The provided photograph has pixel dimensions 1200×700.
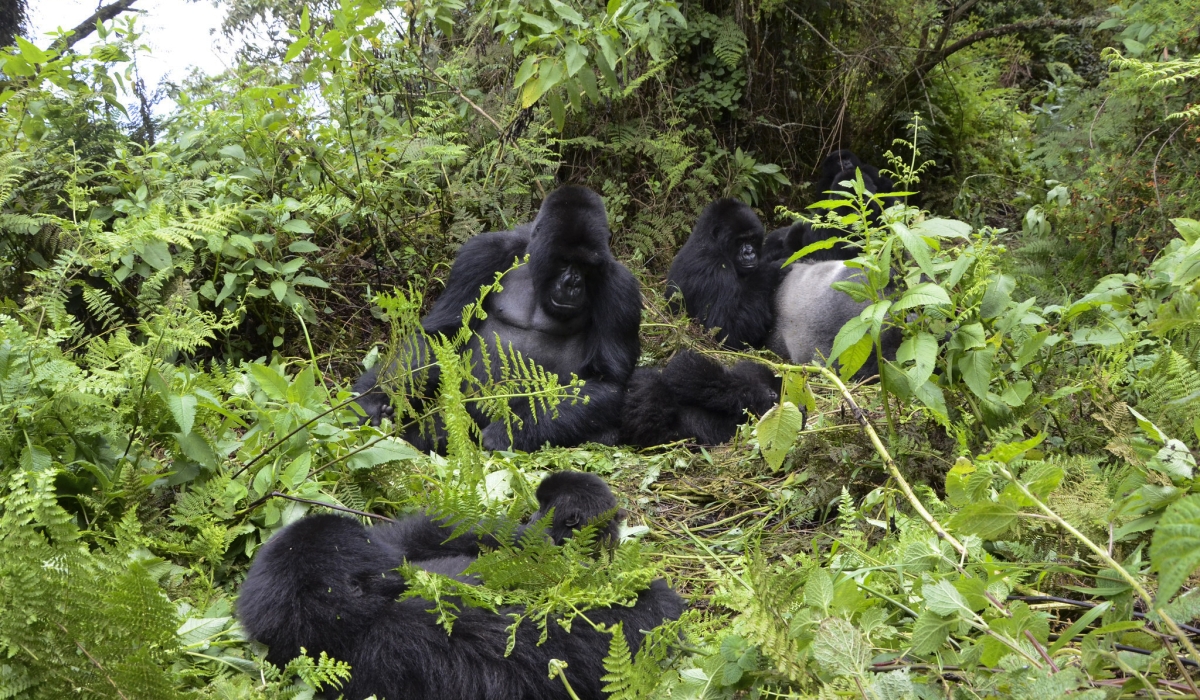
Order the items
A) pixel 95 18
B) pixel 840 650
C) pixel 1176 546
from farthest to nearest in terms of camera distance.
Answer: pixel 95 18 → pixel 840 650 → pixel 1176 546

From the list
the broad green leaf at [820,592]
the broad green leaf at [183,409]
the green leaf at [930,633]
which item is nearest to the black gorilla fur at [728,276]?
the broad green leaf at [183,409]

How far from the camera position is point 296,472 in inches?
99.9

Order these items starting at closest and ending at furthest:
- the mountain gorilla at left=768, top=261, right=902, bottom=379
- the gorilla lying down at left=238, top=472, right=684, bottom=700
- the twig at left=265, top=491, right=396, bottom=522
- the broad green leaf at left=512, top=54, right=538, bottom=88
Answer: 1. the gorilla lying down at left=238, top=472, right=684, bottom=700
2. the twig at left=265, top=491, right=396, bottom=522
3. the broad green leaf at left=512, top=54, right=538, bottom=88
4. the mountain gorilla at left=768, top=261, right=902, bottom=379

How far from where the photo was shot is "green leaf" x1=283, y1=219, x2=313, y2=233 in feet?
14.2

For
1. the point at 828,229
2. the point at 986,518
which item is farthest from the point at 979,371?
the point at 828,229

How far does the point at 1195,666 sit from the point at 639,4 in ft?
13.4

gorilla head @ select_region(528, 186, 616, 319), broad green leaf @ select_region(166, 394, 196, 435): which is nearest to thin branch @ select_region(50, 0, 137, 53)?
gorilla head @ select_region(528, 186, 616, 319)

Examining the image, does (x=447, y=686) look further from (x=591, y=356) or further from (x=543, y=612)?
(x=591, y=356)

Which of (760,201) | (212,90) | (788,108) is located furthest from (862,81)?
(212,90)

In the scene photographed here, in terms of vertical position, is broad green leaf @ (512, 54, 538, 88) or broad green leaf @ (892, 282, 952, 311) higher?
broad green leaf @ (512, 54, 538, 88)

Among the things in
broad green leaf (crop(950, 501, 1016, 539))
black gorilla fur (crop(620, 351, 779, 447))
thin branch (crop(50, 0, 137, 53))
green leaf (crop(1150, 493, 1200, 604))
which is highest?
thin branch (crop(50, 0, 137, 53))

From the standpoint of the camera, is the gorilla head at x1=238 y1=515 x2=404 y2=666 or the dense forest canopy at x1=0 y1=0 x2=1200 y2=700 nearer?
the dense forest canopy at x1=0 y1=0 x2=1200 y2=700

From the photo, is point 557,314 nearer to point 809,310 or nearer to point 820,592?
point 809,310

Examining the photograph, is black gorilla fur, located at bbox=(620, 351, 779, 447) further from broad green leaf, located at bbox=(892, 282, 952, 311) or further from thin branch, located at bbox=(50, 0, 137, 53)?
thin branch, located at bbox=(50, 0, 137, 53)
